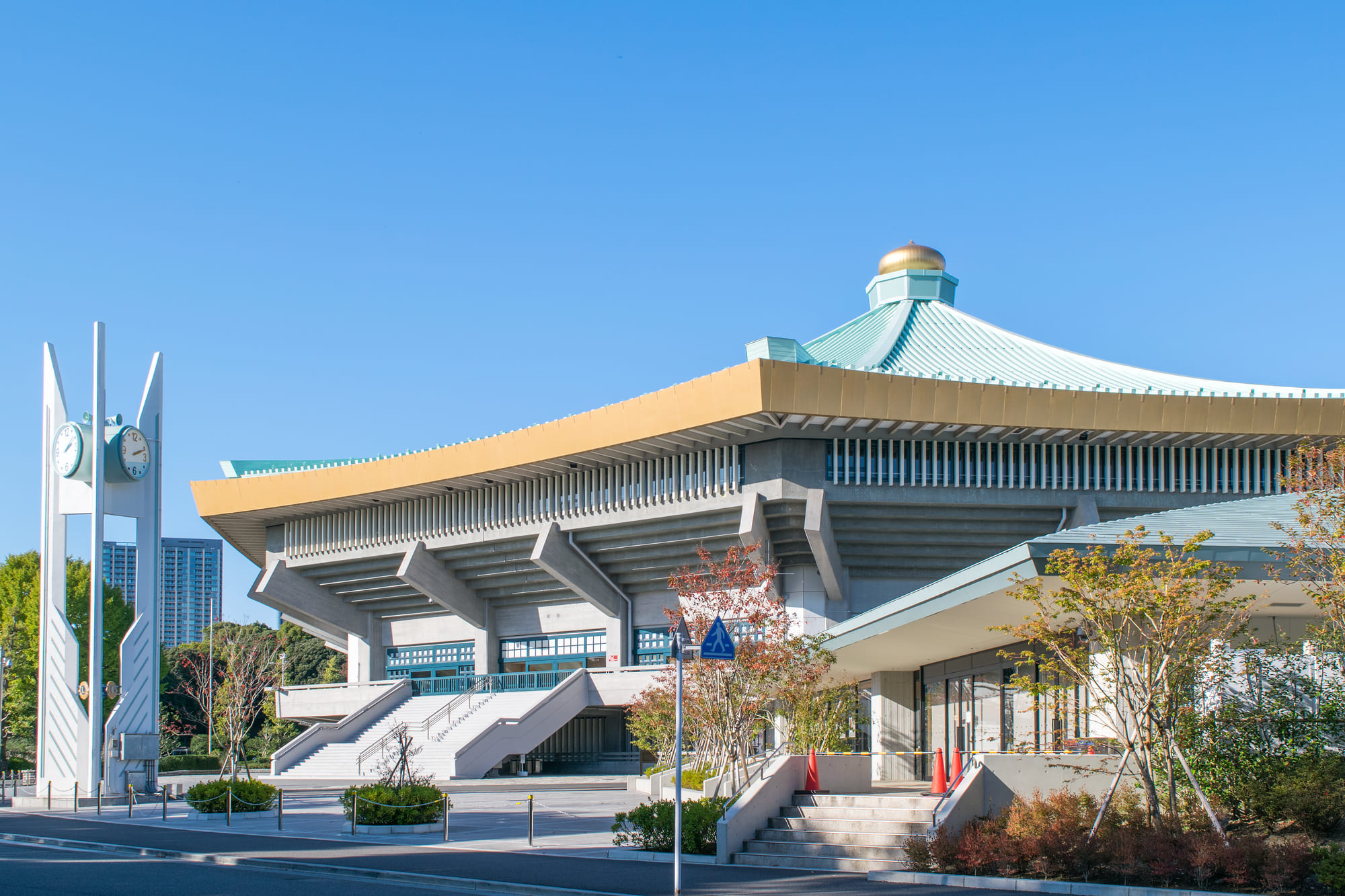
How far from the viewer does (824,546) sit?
40750 millimetres

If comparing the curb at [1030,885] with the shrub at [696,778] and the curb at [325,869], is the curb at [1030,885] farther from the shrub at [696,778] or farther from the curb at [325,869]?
the shrub at [696,778]

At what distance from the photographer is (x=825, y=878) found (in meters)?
16.4

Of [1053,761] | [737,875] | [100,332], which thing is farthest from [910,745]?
[100,332]

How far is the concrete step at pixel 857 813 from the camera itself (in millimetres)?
18797

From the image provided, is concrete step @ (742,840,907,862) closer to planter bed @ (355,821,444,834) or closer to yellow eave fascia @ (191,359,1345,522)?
planter bed @ (355,821,444,834)

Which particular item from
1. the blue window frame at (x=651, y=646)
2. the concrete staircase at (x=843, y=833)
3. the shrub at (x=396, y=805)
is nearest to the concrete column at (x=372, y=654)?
the blue window frame at (x=651, y=646)

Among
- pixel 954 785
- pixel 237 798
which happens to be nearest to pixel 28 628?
pixel 237 798

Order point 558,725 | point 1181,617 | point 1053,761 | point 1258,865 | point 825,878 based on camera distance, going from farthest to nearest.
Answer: point 558,725
point 1053,761
point 825,878
point 1181,617
point 1258,865

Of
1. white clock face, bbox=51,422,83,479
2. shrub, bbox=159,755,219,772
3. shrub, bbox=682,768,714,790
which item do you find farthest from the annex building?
white clock face, bbox=51,422,83,479

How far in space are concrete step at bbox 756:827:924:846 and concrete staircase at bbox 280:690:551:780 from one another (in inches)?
936

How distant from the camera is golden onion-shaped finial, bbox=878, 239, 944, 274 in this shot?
5303 centimetres

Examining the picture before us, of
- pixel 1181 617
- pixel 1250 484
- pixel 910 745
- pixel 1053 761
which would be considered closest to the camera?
pixel 1181 617

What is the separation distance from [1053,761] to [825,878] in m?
4.07

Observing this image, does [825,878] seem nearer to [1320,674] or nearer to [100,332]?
[1320,674]
